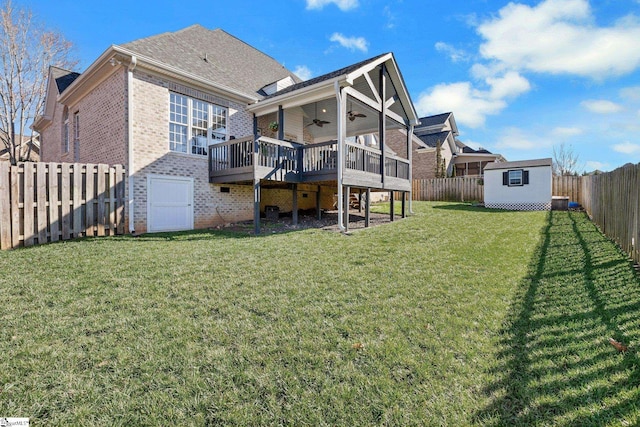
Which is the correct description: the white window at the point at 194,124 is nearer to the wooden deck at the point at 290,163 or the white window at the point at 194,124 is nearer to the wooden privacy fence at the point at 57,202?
the wooden deck at the point at 290,163

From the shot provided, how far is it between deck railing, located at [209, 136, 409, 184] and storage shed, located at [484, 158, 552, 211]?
33.9 ft

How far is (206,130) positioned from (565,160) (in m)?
43.0

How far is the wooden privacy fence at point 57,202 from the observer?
682cm

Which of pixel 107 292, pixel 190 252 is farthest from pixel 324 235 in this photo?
pixel 107 292

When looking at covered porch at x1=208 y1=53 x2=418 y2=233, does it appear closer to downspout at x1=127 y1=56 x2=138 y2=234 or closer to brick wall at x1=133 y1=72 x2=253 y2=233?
brick wall at x1=133 y1=72 x2=253 y2=233

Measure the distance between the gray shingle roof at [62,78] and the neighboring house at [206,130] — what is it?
0.17 metres

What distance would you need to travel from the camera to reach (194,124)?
1055 centimetres

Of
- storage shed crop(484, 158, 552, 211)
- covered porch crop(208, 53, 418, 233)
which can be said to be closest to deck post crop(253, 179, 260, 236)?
covered porch crop(208, 53, 418, 233)

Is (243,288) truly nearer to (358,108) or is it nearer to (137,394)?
(137,394)

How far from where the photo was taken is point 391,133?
26750 mm

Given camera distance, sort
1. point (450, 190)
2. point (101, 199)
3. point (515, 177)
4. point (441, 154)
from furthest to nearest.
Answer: point (441, 154) → point (450, 190) → point (515, 177) → point (101, 199)

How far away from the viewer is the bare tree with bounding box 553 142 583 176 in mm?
36375

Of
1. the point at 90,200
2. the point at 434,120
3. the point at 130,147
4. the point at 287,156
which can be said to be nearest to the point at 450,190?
the point at 434,120

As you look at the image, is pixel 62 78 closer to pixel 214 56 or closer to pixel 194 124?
pixel 214 56
